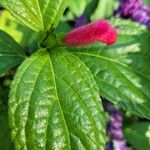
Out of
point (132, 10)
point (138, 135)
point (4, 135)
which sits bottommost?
point (138, 135)

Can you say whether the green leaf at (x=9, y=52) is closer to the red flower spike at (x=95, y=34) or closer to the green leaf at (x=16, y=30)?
the red flower spike at (x=95, y=34)

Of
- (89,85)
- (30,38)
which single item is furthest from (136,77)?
A: (30,38)

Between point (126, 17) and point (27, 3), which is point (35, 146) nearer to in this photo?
point (27, 3)

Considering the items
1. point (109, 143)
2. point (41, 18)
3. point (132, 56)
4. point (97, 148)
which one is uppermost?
point (41, 18)

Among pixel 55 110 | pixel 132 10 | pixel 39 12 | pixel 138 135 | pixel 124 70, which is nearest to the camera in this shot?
pixel 55 110

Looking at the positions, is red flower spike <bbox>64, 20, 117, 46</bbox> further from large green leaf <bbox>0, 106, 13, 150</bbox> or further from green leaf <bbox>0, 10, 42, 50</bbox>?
large green leaf <bbox>0, 106, 13, 150</bbox>

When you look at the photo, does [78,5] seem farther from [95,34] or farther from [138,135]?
[138,135]

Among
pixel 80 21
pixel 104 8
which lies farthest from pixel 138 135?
pixel 80 21
